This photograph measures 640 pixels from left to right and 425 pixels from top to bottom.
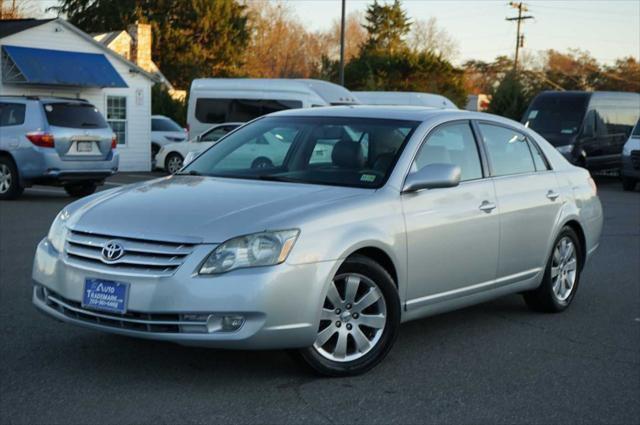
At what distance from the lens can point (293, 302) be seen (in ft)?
16.7

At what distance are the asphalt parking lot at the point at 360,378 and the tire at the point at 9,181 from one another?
869cm

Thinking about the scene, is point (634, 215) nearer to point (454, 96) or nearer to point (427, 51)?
point (454, 96)

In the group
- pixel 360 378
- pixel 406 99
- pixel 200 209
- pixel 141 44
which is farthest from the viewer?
pixel 141 44

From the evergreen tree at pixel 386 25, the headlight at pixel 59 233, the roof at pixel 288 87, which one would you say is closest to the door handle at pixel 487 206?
the headlight at pixel 59 233

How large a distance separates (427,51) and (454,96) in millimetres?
4468

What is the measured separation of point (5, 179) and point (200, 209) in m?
11.5

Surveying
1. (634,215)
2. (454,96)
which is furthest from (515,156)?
(454,96)

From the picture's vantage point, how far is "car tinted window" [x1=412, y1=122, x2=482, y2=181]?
6324 millimetres

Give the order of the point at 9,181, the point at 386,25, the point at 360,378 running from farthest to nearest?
the point at 386,25 → the point at 9,181 → the point at 360,378

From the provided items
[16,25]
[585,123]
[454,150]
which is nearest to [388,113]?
[454,150]

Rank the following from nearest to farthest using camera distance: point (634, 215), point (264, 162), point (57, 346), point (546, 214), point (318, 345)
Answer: point (318, 345) < point (57, 346) < point (264, 162) < point (546, 214) < point (634, 215)

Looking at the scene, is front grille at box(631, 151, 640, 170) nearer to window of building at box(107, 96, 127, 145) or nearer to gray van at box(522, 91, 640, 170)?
gray van at box(522, 91, 640, 170)

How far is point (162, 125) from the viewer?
98.1 ft

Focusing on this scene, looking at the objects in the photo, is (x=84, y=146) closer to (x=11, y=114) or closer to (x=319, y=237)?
(x=11, y=114)
